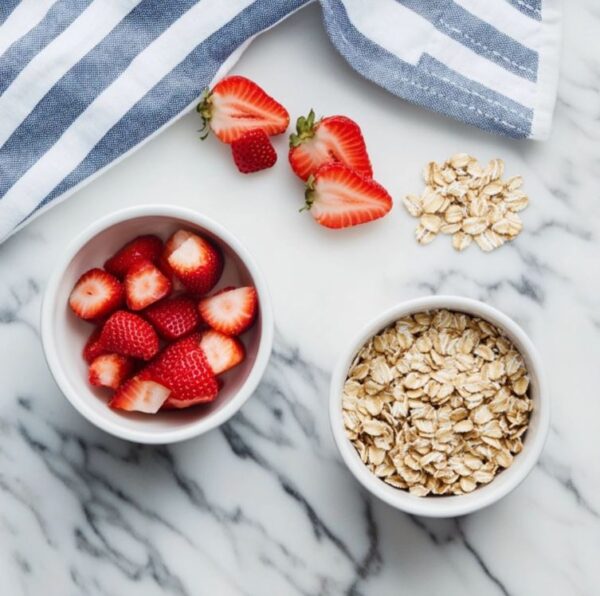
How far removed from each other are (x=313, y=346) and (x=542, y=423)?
25 cm

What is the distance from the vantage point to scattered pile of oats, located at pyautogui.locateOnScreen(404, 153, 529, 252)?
3.52ft

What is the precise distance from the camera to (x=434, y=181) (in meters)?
1.08

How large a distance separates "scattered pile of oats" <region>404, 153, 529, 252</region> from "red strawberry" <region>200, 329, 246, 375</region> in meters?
0.24

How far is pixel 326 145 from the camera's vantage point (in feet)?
3.44

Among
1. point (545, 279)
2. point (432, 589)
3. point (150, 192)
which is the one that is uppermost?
point (150, 192)

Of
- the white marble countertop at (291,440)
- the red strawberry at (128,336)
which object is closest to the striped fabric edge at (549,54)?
the white marble countertop at (291,440)

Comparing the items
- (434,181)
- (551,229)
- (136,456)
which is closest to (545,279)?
(551,229)

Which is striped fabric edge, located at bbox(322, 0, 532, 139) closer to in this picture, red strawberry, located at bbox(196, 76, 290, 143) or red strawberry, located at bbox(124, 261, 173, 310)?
red strawberry, located at bbox(196, 76, 290, 143)

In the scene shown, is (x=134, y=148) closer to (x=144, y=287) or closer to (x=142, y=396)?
(x=144, y=287)

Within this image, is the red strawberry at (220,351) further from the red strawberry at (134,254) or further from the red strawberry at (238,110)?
the red strawberry at (238,110)

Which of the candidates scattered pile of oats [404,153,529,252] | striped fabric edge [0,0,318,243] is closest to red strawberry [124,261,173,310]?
striped fabric edge [0,0,318,243]

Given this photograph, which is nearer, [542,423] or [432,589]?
[542,423]

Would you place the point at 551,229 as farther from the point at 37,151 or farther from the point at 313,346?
the point at 37,151

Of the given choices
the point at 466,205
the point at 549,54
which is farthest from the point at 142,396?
the point at 549,54
